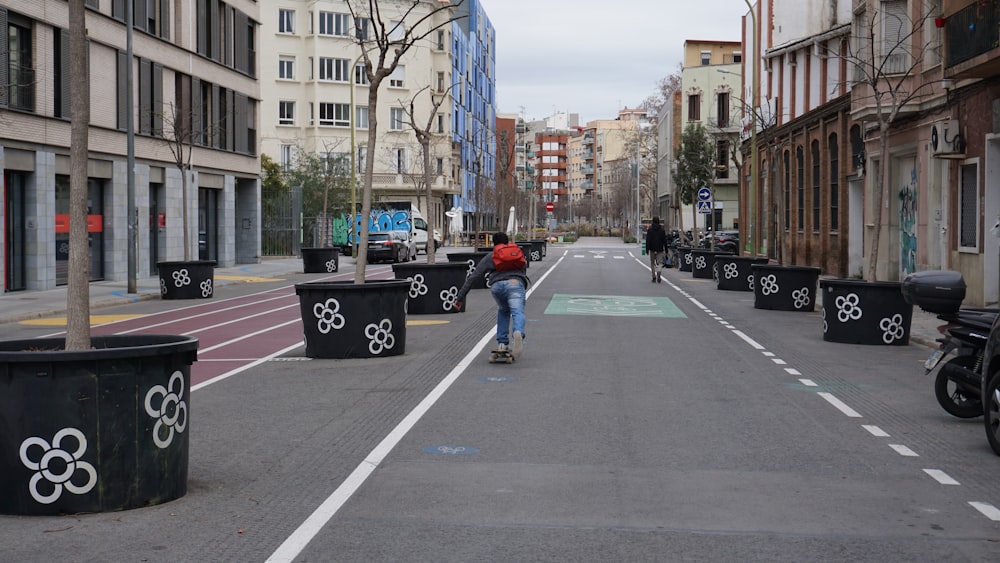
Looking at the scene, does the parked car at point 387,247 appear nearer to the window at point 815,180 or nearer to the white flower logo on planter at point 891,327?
the window at point 815,180

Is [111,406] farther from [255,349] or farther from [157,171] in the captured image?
[157,171]

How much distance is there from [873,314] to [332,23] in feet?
220

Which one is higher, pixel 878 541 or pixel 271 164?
pixel 271 164

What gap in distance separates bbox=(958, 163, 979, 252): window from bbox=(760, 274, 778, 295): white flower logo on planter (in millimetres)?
3850

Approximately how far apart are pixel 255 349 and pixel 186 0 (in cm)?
2858

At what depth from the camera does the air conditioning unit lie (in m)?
24.3

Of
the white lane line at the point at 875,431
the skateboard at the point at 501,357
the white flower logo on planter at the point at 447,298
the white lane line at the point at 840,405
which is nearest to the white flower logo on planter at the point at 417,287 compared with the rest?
the white flower logo on planter at the point at 447,298

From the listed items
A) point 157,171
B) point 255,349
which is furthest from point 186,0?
point 255,349

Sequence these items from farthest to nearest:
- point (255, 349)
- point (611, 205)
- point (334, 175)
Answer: point (611, 205) → point (334, 175) → point (255, 349)

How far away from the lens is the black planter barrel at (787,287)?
24641 millimetres

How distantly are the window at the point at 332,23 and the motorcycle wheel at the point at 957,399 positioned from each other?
72.2 m

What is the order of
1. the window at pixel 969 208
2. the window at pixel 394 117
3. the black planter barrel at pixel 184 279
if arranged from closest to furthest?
1. the window at pixel 969 208
2. the black planter barrel at pixel 184 279
3. the window at pixel 394 117

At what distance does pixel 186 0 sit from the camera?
41875mm

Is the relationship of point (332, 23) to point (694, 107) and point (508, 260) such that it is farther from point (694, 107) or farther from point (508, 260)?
point (508, 260)
